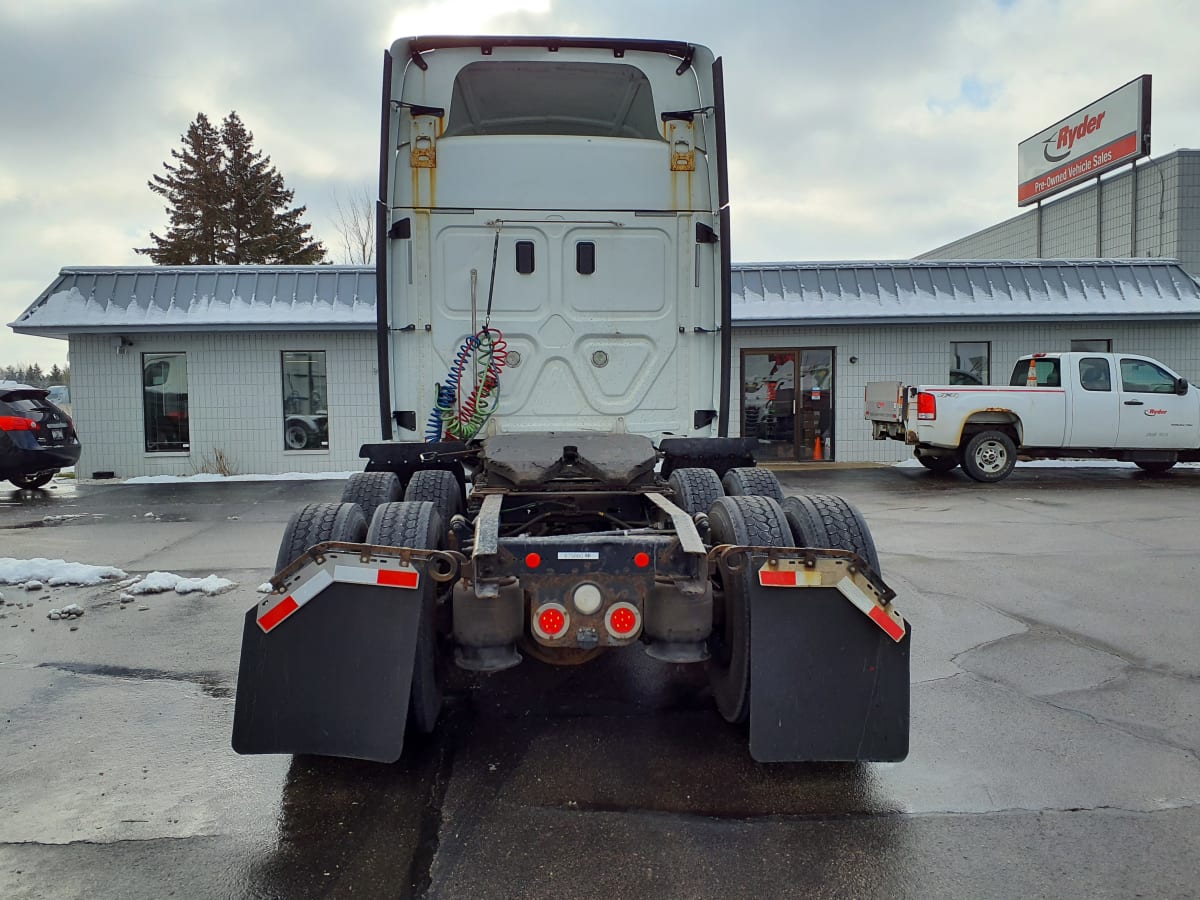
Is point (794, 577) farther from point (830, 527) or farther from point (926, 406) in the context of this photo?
point (926, 406)

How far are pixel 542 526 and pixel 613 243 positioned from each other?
6.33 feet

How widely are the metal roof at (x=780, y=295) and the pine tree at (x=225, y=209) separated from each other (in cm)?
1767

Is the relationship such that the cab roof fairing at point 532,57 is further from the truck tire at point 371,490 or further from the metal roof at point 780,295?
the metal roof at point 780,295

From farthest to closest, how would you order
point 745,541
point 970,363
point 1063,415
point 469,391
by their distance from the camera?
point 970,363 < point 1063,415 < point 469,391 < point 745,541

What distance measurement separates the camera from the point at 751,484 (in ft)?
15.8

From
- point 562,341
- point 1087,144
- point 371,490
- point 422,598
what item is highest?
point 1087,144

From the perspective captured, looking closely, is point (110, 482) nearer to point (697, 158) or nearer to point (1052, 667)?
point (697, 158)

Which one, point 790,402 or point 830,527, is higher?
point 790,402

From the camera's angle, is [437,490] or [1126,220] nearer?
[437,490]

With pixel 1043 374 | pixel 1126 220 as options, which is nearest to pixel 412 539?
pixel 1043 374

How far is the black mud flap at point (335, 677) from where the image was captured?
3062 mm

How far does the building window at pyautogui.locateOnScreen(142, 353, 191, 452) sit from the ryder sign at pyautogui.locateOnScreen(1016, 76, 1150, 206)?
862 inches

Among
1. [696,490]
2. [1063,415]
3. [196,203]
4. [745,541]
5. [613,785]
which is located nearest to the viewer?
[613,785]

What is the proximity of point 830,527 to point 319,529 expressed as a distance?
2272 millimetres
